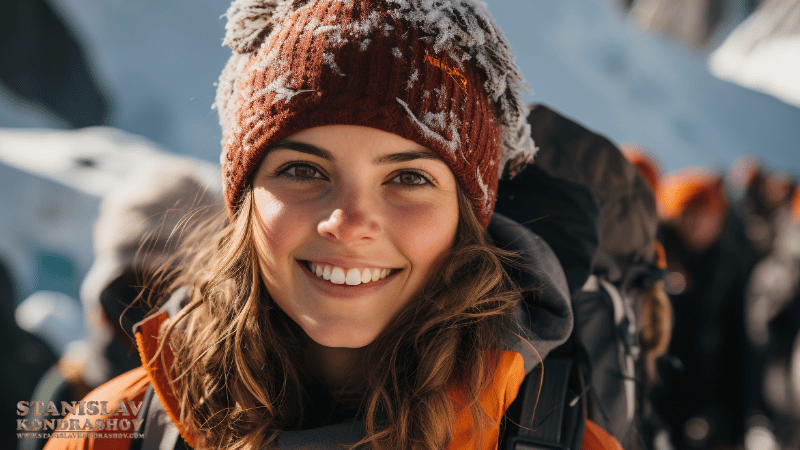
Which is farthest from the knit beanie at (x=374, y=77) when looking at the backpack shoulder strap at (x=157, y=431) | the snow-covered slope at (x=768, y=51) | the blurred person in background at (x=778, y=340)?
the snow-covered slope at (x=768, y=51)

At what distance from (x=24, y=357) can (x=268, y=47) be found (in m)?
2.61

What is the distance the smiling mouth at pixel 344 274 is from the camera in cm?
108

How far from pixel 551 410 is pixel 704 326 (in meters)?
3.10

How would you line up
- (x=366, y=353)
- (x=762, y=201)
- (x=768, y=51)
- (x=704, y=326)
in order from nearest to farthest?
(x=366, y=353)
(x=704, y=326)
(x=762, y=201)
(x=768, y=51)

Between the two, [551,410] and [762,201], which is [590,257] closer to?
[551,410]

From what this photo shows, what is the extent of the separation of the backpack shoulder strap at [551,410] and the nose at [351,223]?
62cm

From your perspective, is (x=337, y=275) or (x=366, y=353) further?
(x=366, y=353)

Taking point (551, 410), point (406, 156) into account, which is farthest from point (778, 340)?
point (406, 156)

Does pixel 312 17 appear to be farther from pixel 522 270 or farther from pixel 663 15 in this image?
pixel 663 15

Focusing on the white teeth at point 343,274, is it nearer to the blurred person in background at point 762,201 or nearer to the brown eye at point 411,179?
the brown eye at point 411,179

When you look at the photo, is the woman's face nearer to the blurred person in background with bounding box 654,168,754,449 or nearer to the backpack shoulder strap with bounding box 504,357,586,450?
the backpack shoulder strap with bounding box 504,357,586,450

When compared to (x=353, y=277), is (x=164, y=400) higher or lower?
lower

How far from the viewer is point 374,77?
1.01m

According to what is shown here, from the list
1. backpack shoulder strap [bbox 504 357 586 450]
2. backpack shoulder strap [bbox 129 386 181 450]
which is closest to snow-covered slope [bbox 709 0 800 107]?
backpack shoulder strap [bbox 504 357 586 450]
